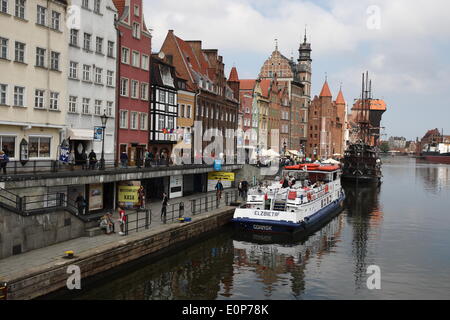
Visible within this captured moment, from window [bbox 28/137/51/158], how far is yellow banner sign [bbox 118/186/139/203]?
5598mm

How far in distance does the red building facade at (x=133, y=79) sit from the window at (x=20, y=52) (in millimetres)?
11341

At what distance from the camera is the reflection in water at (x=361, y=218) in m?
28.9

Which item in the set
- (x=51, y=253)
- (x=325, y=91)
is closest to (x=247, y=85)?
(x=325, y=91)

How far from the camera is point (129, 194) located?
3350 centimetres

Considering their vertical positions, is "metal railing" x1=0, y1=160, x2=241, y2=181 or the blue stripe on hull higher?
"metal railing" x1=0, y1=160, x2=241, y2=181

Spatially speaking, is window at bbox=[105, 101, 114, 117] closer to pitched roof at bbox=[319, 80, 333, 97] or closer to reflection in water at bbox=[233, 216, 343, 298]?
reflection in water at bbox=[233, 216, 343, 298]

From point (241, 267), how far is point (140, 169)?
11.9 metres

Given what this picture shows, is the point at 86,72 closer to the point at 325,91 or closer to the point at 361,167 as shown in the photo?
the point at 361,167

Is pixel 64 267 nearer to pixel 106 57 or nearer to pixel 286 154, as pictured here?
pixel 106 57

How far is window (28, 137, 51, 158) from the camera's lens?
105 feet

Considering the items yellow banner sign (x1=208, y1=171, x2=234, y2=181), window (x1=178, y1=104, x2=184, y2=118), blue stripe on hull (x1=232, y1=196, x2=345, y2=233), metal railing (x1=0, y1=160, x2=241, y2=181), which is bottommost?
blue stripe on hull (x1=232, y1=196, x2=345, y2=233)

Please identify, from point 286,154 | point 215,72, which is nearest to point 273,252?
point 215,72

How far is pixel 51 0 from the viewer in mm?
32125

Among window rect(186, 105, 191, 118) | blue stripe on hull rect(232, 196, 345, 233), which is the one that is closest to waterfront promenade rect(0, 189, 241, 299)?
blue stripe on hull rect(232, 196, 345, 233)
